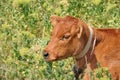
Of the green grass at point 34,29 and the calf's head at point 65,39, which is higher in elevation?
the calf's head at point 65,39

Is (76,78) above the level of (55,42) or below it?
below

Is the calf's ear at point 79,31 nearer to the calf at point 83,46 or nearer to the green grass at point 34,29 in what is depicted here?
the calf at point 83,46

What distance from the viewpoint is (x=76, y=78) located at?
18.9 ft

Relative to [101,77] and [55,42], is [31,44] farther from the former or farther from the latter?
[101,77]

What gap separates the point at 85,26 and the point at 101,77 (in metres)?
1.06

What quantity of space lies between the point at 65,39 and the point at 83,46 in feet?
0.85

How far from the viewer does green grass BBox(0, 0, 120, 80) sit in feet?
18.5

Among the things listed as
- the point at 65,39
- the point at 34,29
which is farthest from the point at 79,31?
the point at 34,29

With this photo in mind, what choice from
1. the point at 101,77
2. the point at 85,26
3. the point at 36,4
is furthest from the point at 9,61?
the point at 36,4

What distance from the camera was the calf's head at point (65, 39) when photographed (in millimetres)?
5570

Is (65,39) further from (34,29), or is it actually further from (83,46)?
(34,29)

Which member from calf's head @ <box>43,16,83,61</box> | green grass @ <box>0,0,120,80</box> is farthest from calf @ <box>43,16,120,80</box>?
green grass @ <box>0,0,120,80</box>

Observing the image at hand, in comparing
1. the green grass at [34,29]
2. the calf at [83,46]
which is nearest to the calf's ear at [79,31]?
the calf at [83,46]

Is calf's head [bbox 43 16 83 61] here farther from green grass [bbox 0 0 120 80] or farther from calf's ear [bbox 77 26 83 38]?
green grass [bbox 0 0 120 80]
